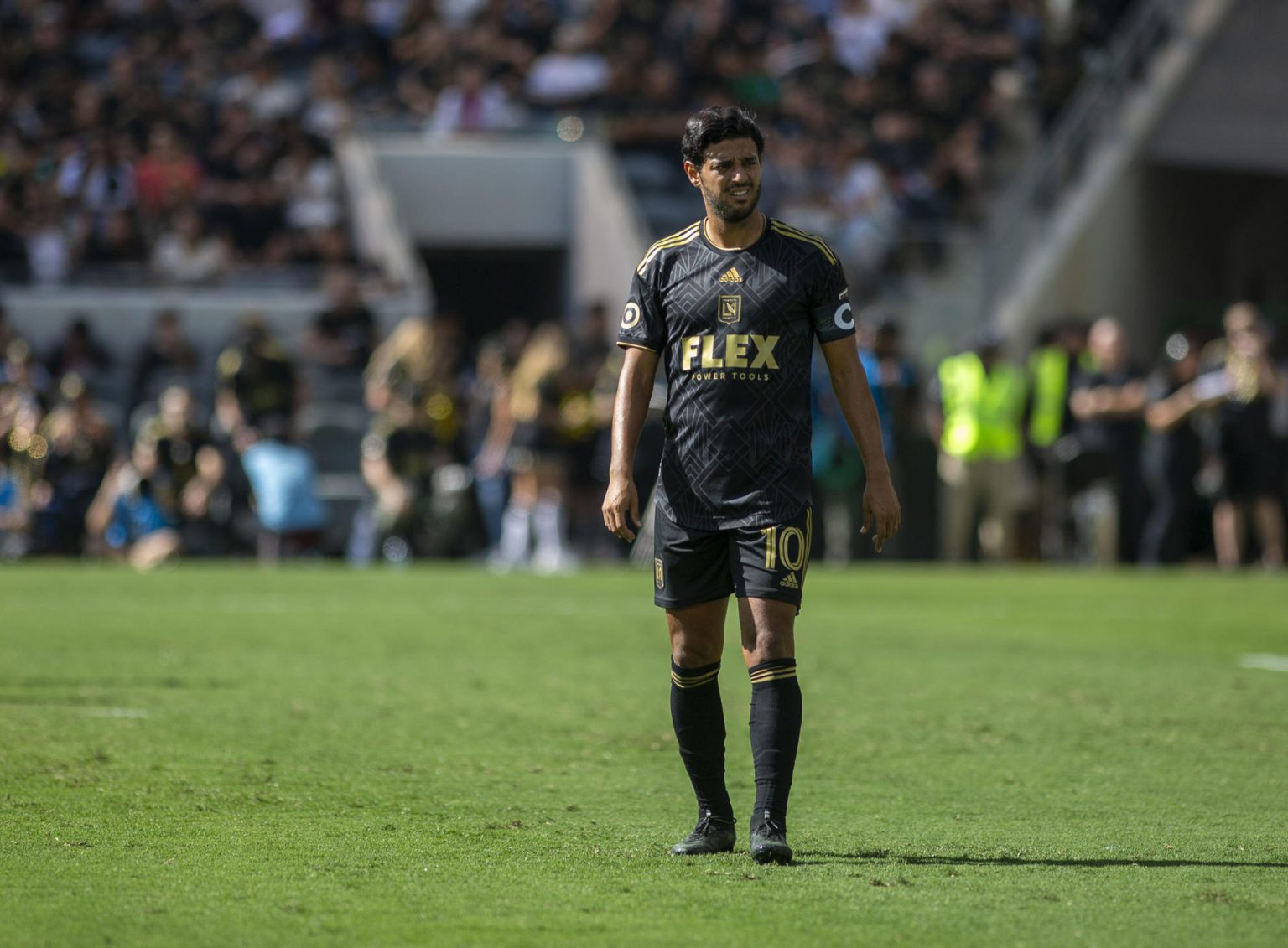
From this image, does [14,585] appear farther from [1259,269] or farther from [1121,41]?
[1259,269]

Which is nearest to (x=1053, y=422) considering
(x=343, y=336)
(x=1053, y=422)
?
(x=1053, y=422)

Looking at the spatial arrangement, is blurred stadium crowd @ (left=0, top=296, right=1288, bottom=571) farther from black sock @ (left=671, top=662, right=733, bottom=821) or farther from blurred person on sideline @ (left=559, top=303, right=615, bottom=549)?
black sock @ (left=671, top=662, right=733, bottom=821)

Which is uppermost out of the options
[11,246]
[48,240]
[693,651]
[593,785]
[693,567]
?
[48,240]

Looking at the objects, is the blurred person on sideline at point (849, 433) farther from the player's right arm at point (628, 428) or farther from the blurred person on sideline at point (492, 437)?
the player's right arm at point (628, 428)

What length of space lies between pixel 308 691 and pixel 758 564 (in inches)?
160

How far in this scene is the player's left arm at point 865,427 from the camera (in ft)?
18.5

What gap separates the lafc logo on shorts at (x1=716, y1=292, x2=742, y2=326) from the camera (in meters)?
5.61

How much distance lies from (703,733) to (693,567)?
0.47m

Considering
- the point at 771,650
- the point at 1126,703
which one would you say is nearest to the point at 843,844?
the point at 771,650

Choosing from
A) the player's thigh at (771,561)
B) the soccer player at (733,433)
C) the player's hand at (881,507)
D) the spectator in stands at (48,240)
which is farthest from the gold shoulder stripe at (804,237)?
the spectator in stands at (48,240)

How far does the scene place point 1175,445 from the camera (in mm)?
18312

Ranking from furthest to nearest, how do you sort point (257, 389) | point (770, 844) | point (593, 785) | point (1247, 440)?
point (257, 389) < point (1247, 440) < point (593, 785) < point (770, 844)

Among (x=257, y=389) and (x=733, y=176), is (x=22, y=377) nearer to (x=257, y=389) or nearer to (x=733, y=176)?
(x=257, y=389)

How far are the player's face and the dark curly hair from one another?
17mm
